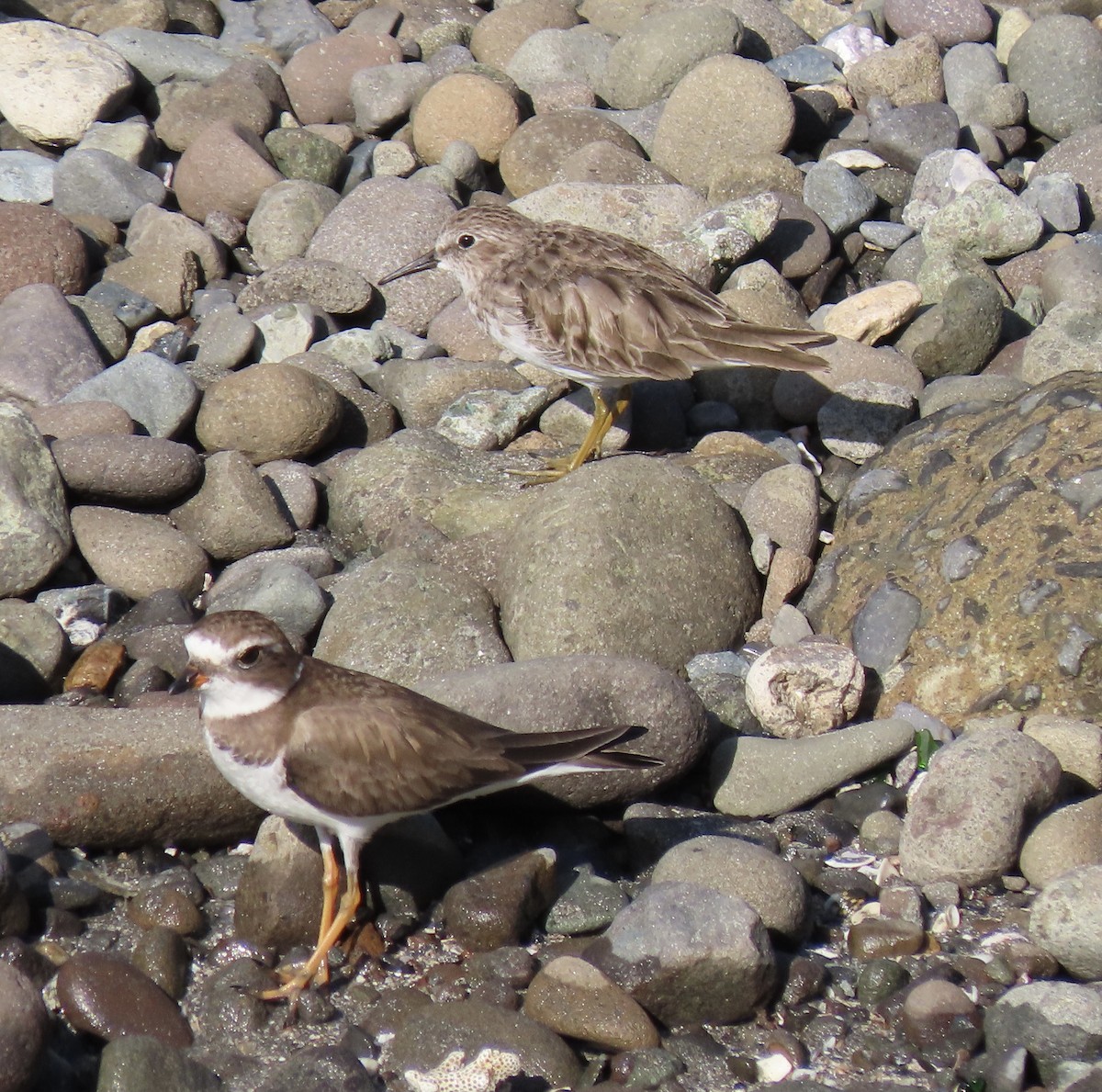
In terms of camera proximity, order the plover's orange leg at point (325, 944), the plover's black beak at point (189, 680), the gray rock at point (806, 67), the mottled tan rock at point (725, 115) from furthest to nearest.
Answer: the gray rock at point (806, 67) → the mottled tan rock at point (725, 115) → the plover's orange leg at point (325, 944) → the plover's black beak at point (189, 680)

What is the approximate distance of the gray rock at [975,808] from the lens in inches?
219

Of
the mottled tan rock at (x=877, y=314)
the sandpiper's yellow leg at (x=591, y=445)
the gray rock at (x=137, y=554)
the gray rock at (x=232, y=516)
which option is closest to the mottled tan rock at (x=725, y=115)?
the mottled tan rock at (x=877, y=314)

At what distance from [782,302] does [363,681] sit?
16.7ft

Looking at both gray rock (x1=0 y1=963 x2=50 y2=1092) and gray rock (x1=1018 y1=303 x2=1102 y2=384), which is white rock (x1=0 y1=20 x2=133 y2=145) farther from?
gray rock (x1=0 y1=963 x2=50 y2=1092)

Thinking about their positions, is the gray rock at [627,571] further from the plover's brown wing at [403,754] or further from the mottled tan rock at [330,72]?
the mottled tan rock at [330,72]

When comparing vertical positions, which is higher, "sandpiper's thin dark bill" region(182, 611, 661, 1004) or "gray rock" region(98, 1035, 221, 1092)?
"sandpiper's thin dark bill" region(182, 611, 661, 1004)

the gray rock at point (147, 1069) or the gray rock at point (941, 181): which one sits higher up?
the gray rock at point (941, 181)

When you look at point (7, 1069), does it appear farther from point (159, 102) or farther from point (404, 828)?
point (159, 102)

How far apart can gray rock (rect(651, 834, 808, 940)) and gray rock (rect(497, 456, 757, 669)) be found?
137 cm

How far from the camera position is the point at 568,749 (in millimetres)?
5207

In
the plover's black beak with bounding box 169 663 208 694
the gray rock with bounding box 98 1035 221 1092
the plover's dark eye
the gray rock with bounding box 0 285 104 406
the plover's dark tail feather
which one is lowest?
the gray rock with bounding box 0 285 104 406

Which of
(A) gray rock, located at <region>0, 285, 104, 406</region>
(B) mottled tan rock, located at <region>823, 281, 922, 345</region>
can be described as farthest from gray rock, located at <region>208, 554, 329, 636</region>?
(B) mottled tan rock, located at <region>823, 281, 922, 345</region>

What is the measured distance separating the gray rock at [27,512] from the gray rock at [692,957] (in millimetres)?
3674

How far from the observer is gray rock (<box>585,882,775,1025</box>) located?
493 cm
